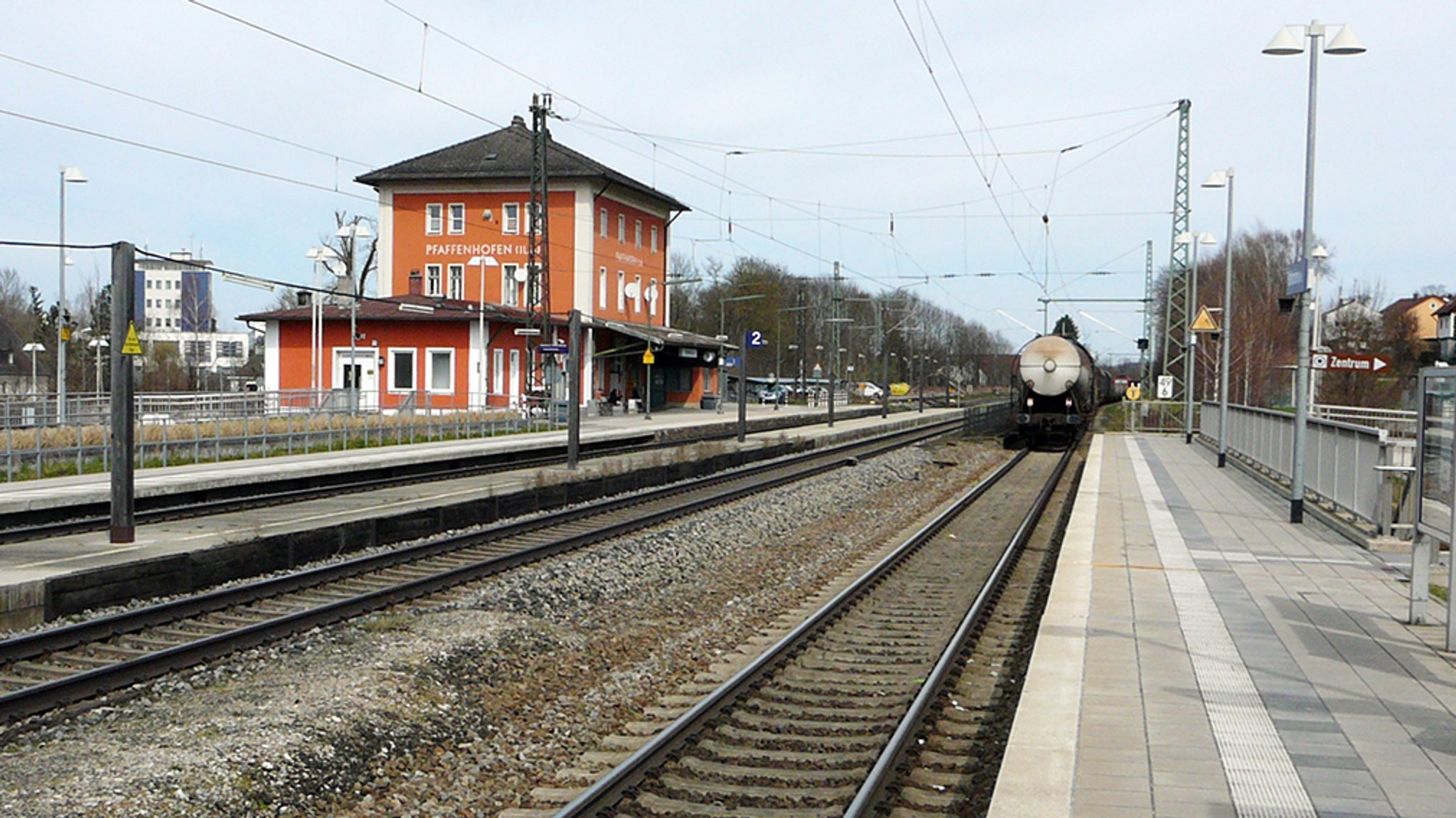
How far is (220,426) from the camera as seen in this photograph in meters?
26.4

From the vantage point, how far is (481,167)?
55.2m

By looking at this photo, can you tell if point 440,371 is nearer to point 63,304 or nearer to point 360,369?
point 360,369

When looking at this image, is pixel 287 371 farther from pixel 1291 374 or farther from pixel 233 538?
pixel 1291 374

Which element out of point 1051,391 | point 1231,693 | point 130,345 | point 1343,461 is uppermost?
point 130,345

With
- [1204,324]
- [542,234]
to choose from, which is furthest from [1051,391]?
[542,234]

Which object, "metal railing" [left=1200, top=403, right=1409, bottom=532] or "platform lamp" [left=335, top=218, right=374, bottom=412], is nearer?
"metal railing" [left=1200, top=403, right=1409, bottom=532]

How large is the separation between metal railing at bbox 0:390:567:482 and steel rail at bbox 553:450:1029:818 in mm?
15476

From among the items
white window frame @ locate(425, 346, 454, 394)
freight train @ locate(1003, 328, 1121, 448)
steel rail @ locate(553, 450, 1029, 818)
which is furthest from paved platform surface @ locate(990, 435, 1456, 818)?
white window frame @ locate(425, 346, 454, 394)

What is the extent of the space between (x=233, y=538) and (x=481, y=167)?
43.8 m

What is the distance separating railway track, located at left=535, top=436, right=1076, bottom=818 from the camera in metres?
6.45

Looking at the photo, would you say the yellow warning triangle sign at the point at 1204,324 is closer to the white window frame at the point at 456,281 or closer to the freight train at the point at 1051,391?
the freight train at the point at 1051,391

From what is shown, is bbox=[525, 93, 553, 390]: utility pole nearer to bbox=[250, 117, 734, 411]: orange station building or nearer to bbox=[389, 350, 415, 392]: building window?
bbox=[250, 117, 734, 411]: orange station building

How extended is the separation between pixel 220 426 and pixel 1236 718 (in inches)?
914

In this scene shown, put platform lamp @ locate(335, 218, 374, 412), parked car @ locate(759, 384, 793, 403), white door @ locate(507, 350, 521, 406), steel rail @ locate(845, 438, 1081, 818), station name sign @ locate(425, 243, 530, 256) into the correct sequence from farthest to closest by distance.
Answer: parked car @ locate(759, 384, 793, 403) < station name sign @ locate(425, 243, 530, 256) < white door @ locate(507, 350, 521, 406) < platform lamp @ locate(335, 218, 374, 412) < steel rail @ locate(845, 438, 1081, 818)
